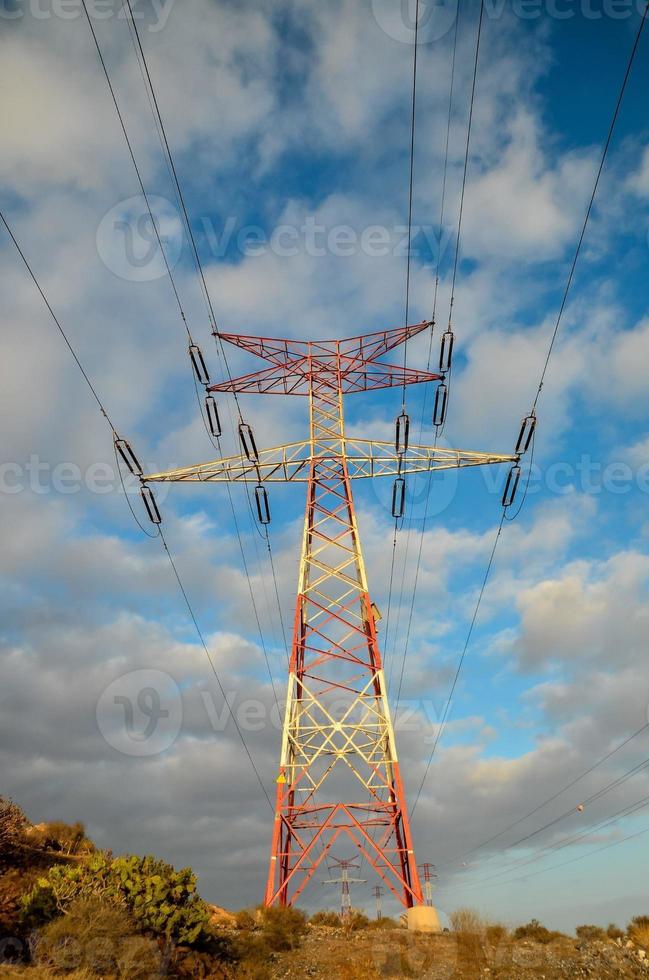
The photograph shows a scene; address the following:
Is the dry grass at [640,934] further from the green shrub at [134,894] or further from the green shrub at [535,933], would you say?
the green shrub at [134,894]

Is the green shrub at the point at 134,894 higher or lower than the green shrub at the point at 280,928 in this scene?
higher

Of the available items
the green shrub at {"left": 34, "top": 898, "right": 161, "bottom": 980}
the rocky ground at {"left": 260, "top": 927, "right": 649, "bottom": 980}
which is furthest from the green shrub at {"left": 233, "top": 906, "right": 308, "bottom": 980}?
the green shrub at {"left": 34, "top": 898, "right": 161, "bottom": 980}

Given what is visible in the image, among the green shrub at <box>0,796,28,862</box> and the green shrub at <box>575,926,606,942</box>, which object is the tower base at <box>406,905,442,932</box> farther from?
the green shrub at <box>0,796,28,862</box>

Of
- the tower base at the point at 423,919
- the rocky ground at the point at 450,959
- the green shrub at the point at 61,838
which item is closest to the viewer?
the rocky ground at the point at 450,959

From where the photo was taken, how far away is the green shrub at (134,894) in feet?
64.5

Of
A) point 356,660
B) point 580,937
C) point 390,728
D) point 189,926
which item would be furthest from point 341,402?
point 580,937

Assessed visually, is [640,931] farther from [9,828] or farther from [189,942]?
[9,828]

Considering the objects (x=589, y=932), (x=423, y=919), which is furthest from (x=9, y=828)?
(x=589, y=932)

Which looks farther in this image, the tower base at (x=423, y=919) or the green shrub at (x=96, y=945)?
the tower base at (x=423, y=919)

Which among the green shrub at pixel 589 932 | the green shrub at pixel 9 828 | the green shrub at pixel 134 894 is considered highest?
the green shrub at pixel 9 828

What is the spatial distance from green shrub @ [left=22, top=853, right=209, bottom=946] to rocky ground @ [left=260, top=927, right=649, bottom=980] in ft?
10.4

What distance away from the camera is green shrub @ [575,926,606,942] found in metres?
27.5

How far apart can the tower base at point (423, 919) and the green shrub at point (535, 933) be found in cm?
552

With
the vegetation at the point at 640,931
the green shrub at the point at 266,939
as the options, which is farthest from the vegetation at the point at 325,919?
the vegetation at the point at 640,931
